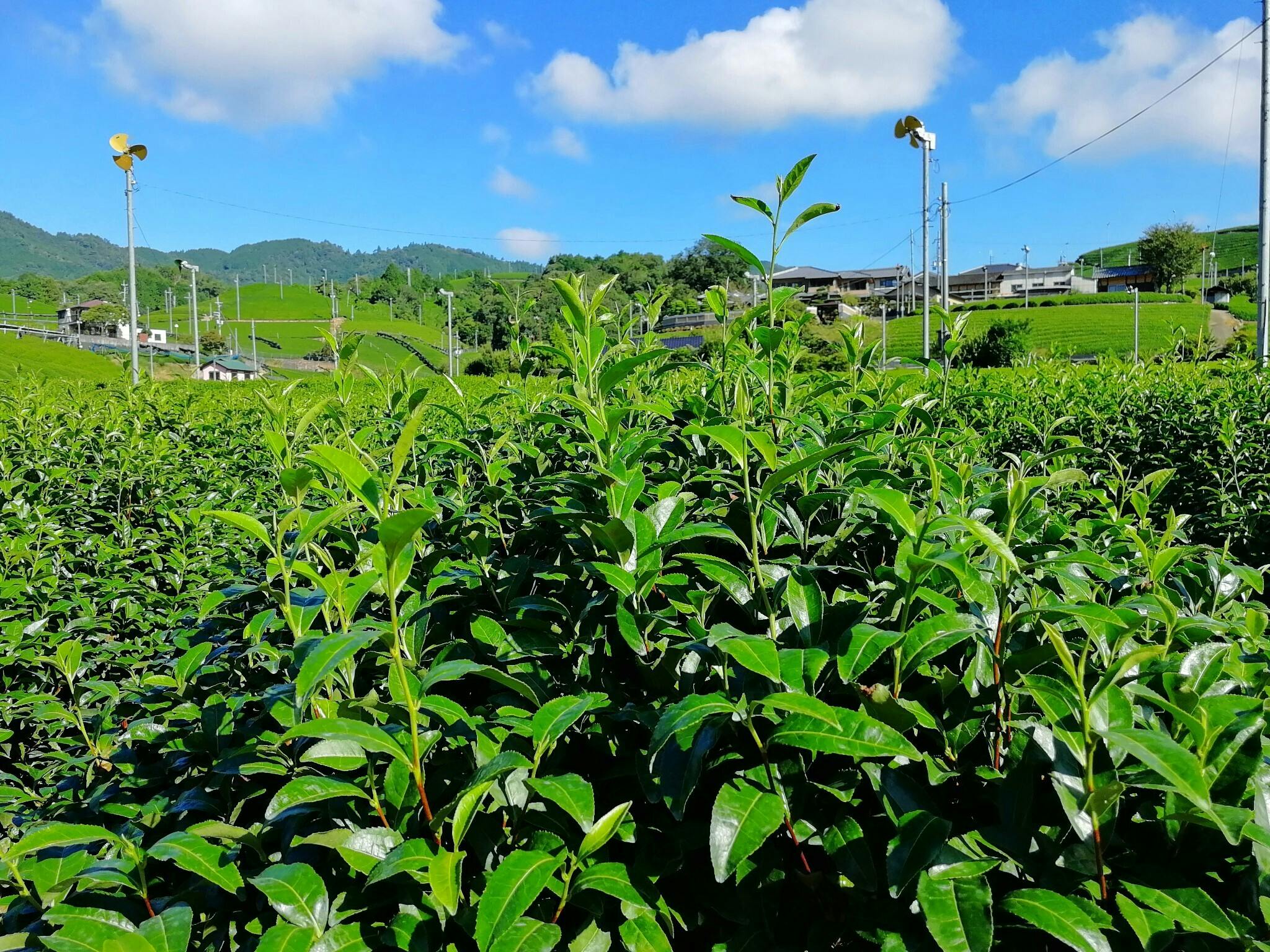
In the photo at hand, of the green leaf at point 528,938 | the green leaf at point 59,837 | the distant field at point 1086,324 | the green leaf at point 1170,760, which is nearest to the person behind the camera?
the green leaf at point 1170,760

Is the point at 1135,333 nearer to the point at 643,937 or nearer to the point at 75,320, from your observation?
the point at 643,937

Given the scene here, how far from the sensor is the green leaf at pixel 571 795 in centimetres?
107

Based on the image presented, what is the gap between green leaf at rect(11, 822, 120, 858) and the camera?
1.24 m

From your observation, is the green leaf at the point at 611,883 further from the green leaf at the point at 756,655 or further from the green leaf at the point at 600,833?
the green leaf at the point at 756,655

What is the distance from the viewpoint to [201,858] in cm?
116

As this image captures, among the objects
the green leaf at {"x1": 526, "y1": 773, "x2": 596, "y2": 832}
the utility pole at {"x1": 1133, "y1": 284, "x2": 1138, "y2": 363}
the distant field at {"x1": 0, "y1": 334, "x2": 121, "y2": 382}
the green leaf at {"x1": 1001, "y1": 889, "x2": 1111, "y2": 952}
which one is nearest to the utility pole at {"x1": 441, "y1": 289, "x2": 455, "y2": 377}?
the green leaf at {"x1": 526, "y1": 773, "x2": 596, "y2": 832}

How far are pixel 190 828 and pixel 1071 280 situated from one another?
135637mm

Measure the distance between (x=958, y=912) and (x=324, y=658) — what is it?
2.77ft

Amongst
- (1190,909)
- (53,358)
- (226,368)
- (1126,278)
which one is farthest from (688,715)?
(1126,278)

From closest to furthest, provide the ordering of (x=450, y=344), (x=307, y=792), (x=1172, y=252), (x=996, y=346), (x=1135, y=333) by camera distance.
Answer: (x=307, y=792), (x=450, y=344), (x=1135, y=333), (x=996, y=346), (x=1172, y=252)

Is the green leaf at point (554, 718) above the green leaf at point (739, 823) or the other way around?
above

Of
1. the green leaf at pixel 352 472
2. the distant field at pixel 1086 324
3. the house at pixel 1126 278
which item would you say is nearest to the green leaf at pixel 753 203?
the green leaf at pixel 352 472

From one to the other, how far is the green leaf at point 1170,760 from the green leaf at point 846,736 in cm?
23

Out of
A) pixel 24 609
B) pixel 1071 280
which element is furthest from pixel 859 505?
pixel 1071 280
